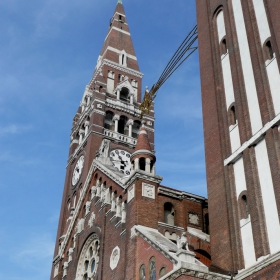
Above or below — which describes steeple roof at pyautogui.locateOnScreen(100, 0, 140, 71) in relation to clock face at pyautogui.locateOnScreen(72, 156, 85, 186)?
above

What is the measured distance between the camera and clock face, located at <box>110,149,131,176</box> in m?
44.9

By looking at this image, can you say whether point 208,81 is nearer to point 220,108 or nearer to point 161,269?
point 220,108

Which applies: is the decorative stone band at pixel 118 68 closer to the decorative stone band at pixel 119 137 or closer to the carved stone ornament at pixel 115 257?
the decorative stone band at pixel 119 137

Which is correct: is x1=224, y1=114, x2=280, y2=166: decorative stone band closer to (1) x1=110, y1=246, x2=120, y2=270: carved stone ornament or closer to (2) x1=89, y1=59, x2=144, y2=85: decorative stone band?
(1) x1=110, y1=246, x2=120, y2=270: carved stone ornament

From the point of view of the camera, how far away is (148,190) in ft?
87.2

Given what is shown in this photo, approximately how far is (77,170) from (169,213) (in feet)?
68.7

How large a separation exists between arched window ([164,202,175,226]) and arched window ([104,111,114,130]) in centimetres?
2174

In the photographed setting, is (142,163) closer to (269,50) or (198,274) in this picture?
(269,50)

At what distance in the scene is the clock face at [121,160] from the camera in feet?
147

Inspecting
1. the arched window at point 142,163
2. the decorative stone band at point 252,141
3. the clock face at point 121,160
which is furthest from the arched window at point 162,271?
the clock face at point 121,160

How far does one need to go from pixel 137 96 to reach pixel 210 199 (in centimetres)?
3276

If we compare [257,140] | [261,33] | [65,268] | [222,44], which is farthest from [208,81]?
[65,268]

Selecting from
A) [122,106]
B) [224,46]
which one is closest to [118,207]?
[224,46]

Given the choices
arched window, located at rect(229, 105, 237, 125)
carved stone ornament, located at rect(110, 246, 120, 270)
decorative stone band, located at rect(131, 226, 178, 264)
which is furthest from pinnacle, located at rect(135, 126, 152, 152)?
arched window, located at rect(229, 105, 237, 125)
